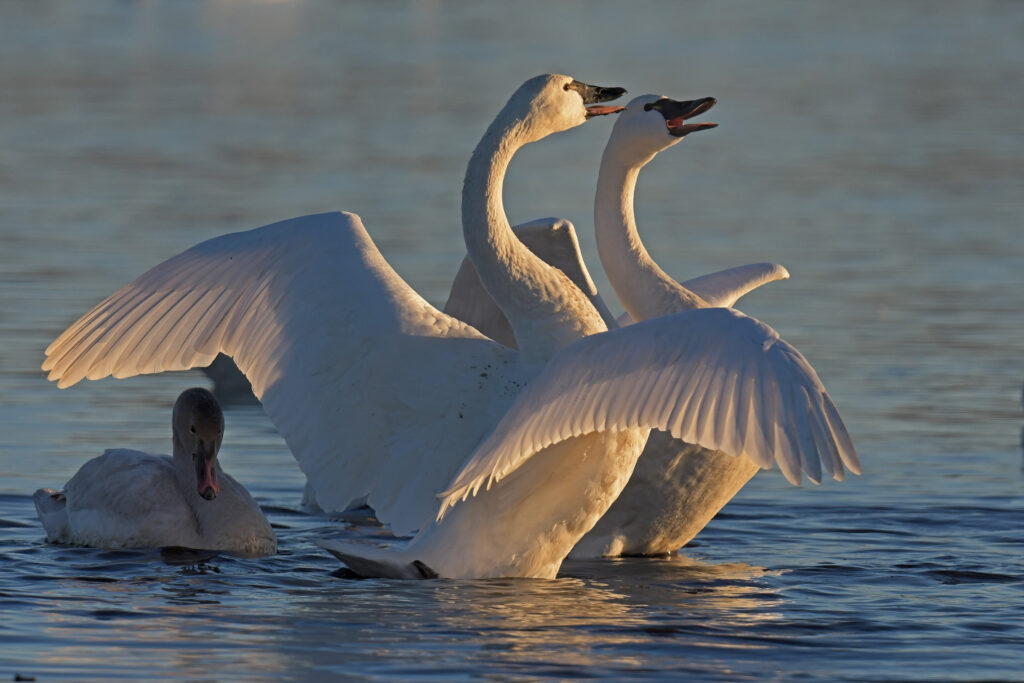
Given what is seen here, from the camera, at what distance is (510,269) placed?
712 centimetres

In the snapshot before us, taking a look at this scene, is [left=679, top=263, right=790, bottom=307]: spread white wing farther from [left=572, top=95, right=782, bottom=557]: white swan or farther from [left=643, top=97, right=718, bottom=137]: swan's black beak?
[left=643, top=97, right=718, bottom=137]: swan's black beak

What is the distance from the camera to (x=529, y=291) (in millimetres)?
7113

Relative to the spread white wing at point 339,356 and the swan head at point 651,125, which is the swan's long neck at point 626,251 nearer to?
the swan head at point 651,125

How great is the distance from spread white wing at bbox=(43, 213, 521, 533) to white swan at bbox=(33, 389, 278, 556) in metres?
0.83

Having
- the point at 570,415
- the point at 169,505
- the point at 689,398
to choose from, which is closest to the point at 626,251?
the point at 570,415

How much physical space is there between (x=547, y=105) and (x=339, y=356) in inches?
48.1

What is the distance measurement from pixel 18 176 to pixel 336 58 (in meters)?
12.3

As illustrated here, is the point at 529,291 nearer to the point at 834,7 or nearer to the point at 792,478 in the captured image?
the point at 792,478

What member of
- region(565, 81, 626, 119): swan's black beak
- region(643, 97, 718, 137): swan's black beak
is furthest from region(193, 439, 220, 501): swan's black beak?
region(643, 97, 718, 137): swan's black beak

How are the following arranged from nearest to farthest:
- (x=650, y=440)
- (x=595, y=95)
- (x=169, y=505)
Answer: (x=595, y=95), (x=650, y=440), (x=169, y=505)

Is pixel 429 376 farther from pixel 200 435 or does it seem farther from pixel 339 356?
pixel 200 435

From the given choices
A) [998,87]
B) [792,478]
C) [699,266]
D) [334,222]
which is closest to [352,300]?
[334,222]

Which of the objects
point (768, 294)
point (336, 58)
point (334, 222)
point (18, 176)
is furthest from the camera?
point (336, 58)

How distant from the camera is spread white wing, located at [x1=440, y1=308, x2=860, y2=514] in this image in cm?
592
